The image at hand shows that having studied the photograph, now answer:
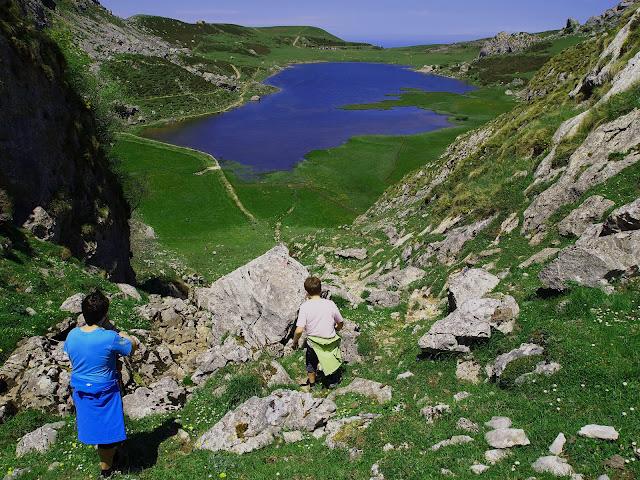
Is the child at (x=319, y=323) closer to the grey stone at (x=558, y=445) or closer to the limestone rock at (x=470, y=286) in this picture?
the grey stone at (x=558, y=445)

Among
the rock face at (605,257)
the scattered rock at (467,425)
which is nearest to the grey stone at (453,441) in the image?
the scattered rock at (467,425)

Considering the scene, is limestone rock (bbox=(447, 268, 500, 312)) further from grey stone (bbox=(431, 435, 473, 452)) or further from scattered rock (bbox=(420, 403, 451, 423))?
grey stone (bbox=(431, 435, 473, 452))

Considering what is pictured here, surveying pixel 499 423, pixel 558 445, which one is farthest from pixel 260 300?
pixel 558 445

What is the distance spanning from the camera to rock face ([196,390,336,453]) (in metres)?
11.2

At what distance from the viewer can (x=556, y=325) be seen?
12680mm

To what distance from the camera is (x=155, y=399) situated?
539 inches

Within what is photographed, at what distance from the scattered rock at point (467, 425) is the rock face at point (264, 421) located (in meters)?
3.42

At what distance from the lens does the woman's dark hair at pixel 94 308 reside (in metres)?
9.17

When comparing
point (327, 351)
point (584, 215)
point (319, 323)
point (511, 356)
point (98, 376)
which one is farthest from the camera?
point (584, 215)

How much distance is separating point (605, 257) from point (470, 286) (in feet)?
15.9

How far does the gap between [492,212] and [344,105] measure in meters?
164

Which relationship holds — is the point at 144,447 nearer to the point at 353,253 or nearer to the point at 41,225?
the point at 41,225

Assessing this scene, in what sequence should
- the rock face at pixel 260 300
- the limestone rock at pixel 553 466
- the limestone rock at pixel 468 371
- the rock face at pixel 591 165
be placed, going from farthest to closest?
the rock face at pixel 591 165 < the rock face at pixel 260 300 < the limestone rock at pixel 468 371 < the limestone rock at pixel 553 466

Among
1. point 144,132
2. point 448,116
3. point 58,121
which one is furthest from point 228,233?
point 448,116
